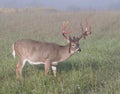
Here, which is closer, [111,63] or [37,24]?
[111,63]

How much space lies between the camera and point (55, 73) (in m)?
10.3

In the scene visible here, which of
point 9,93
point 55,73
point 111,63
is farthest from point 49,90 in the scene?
point 111,63

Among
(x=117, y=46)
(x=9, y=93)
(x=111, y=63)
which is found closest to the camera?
(x=9, y=93)

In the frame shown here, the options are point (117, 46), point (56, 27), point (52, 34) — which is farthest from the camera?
point (56, 27)

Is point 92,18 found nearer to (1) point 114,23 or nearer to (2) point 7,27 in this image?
(1) point 114,23

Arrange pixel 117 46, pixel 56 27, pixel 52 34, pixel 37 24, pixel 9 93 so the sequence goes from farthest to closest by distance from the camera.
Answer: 1. pixel 37 24
2. pixel 56 27
3. pixel 52 34
4. pixel 117 46
5. pixel 9 93

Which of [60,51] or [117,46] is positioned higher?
[60,51]

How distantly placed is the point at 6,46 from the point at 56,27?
11644 mm

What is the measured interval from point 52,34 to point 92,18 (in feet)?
31.2

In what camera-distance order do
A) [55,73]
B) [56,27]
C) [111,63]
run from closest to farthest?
[55,73]
[111,63]
[56,27]

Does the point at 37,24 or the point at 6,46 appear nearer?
the point at 6,46

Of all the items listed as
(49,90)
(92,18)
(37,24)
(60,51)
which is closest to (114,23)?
(92,18)

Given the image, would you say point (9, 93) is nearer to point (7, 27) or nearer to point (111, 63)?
point (111, 63)

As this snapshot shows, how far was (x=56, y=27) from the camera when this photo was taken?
29453 mm
